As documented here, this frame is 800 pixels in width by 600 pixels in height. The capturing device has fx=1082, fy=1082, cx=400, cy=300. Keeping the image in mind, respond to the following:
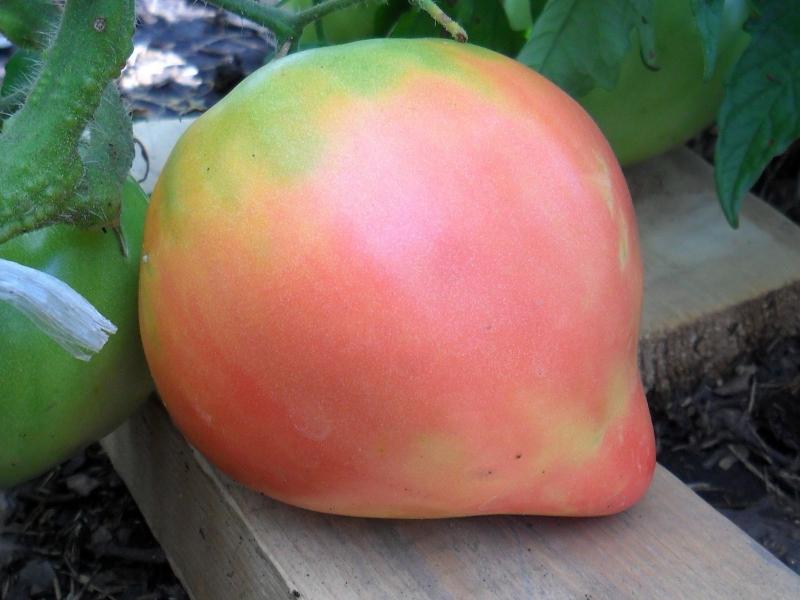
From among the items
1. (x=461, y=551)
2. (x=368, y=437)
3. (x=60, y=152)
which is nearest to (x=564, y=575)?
(x=461, y=551)

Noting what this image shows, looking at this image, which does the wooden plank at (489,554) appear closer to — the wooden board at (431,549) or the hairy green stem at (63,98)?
the wooden board at (431,549)

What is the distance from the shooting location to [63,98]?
701 millimetres

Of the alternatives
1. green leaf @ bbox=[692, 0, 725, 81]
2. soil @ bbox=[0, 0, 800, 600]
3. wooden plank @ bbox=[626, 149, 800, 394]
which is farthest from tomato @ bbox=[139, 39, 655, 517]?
wooden plank @ bbox=[626, 149, 800, 394]

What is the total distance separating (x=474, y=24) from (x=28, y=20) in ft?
1.50

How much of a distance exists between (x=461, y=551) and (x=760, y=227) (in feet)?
2.33

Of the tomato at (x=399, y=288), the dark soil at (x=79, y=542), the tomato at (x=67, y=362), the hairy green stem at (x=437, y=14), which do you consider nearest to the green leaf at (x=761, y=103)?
the tomato at (x=399, y=288)

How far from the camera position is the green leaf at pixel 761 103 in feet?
3.18

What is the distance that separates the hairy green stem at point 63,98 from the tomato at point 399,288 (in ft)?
0.33

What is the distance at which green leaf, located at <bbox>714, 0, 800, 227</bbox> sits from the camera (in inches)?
38.2

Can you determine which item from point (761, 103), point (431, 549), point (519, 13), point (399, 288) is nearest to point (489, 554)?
point (431, 549)

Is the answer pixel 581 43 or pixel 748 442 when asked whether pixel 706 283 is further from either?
pixel 581 43

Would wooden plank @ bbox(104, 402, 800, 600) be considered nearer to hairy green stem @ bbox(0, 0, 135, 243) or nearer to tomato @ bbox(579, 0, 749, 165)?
hairy green stem @ bbox(0, 0, 135, 243)

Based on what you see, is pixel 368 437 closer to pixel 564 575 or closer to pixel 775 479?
pixel 564 575

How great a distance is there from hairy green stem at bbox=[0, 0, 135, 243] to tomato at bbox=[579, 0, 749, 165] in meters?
0.67
